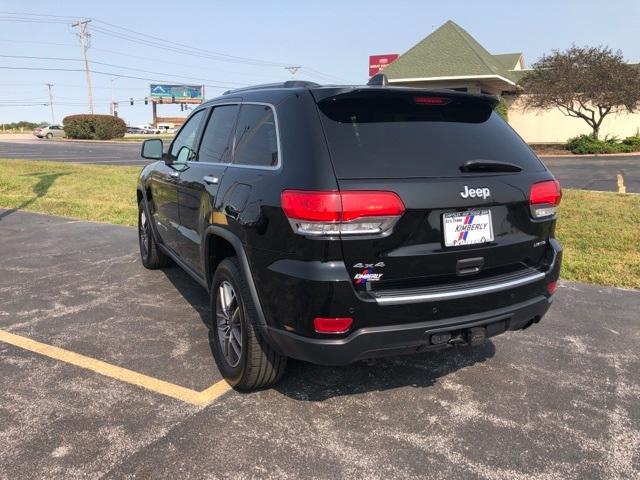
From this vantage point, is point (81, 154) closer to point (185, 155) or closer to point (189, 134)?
point (189, 134)

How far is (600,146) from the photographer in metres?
27.9

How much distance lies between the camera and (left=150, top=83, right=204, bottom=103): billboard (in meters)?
89.8

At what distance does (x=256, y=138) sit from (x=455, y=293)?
58.6 inches

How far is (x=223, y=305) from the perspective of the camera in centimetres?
348

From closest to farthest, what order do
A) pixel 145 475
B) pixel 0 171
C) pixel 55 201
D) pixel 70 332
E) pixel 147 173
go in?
pixel 145 475, pixel 70 332, pixel 147 173, pixel 55 201, pixel 0 171

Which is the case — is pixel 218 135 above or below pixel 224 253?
above

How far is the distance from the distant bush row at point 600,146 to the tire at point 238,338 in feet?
93.9

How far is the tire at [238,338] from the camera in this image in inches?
121

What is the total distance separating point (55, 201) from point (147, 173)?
6.69 m

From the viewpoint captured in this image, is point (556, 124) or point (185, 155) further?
point (556, 124)

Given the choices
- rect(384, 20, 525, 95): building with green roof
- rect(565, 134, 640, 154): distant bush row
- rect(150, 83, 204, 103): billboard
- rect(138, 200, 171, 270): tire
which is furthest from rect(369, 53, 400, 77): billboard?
rect(138, 200, 171, 270): tire

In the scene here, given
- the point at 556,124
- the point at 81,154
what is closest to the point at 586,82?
the point at 556,124

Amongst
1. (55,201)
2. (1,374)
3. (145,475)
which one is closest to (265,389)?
(145,475)

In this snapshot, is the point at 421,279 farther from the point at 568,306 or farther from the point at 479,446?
the point at 568,306
